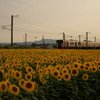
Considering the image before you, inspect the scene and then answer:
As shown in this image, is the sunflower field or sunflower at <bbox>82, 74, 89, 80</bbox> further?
sunflower at <bbox>82, 74, 89, 80</bbox>

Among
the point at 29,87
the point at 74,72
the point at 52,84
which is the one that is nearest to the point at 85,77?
the point at 74,72

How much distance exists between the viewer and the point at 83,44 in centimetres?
6256

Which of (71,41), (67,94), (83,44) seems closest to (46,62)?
(67,94)

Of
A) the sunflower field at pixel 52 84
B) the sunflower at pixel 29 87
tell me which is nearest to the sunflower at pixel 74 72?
the sunflower field at pixel 52 84

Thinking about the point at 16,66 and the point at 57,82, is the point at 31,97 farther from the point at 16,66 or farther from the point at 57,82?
the point at 16,66

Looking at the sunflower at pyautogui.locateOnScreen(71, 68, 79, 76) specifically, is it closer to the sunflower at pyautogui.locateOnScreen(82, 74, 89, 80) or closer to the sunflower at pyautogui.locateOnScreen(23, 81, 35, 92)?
the sunflower at pyautogui.locateOnScreen(82, 74, 89, 80)

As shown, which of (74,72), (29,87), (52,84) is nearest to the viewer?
(29,87)

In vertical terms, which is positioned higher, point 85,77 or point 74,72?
point 74,72

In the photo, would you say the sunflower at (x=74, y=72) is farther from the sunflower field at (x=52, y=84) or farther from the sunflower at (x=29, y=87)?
the sunflower at (x=29, y=87)

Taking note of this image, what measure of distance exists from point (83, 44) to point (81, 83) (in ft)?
189

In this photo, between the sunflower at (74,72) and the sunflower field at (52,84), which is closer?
the sunflower field at (52,84)

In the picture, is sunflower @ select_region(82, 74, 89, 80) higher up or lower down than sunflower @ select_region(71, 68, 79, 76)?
lower down

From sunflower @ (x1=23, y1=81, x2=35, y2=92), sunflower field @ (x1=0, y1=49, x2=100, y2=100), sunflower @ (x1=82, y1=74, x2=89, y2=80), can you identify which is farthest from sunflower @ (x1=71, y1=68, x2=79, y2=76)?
sunflower @ (x1=23, y1=81, x2=35, y2=92)

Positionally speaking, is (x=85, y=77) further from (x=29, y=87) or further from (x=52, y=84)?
(x=29, y=87)
